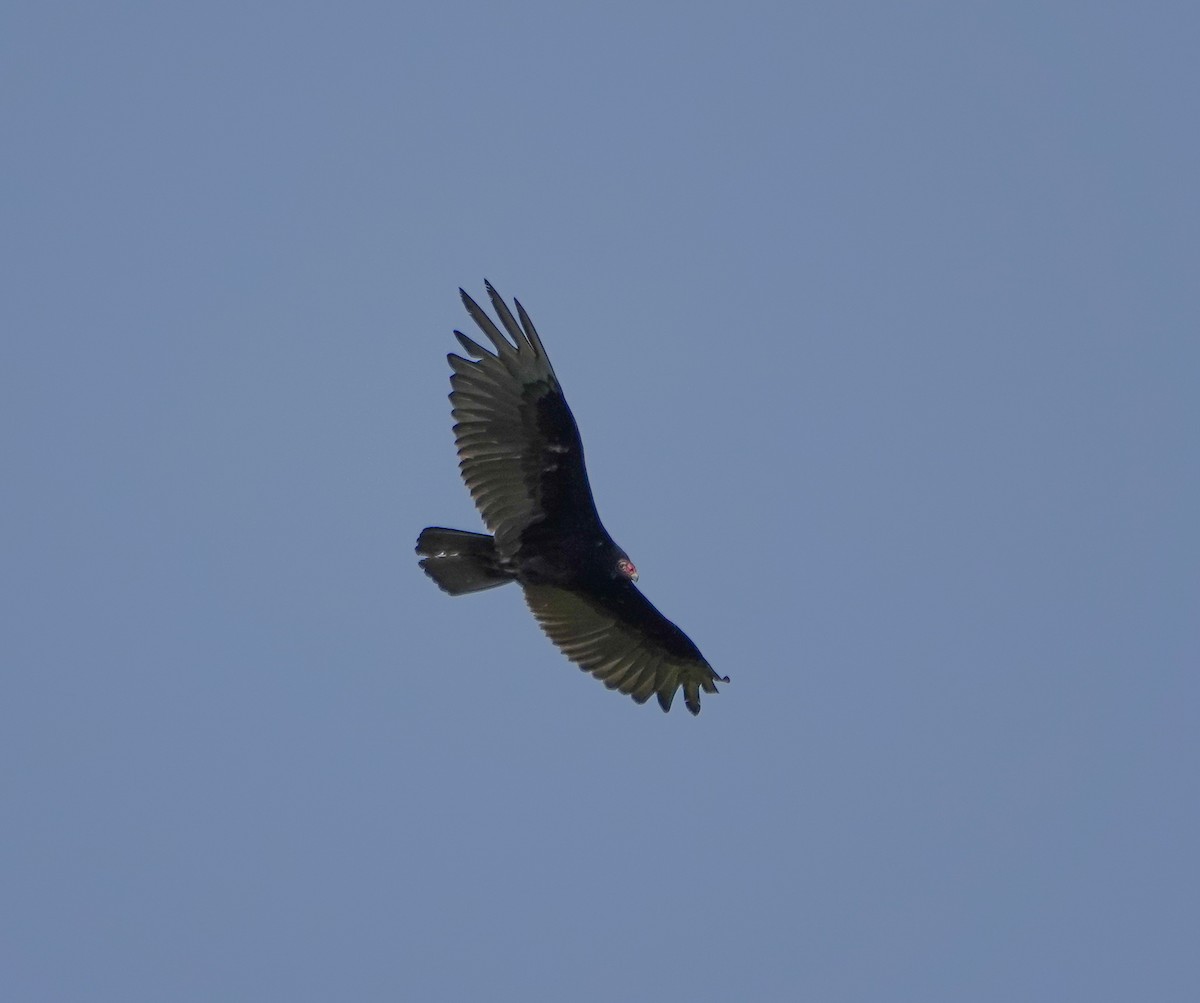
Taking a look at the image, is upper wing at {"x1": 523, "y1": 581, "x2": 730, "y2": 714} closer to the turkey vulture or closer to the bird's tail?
the turkey vulture

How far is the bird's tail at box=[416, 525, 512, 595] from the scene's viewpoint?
616 inches

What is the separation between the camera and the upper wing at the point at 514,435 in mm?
15445

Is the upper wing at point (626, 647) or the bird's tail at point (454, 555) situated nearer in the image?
the bird's tail at point (454, 555)

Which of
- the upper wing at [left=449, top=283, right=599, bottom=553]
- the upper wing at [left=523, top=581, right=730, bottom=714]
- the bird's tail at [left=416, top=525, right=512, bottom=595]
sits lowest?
the upper wing at [left=523, top=581, right=730, bottom=714]

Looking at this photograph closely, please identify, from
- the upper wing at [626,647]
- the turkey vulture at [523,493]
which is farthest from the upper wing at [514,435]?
the upper wing at [626,647]

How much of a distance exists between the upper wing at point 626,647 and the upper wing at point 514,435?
80cm

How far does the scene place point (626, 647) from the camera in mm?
16281

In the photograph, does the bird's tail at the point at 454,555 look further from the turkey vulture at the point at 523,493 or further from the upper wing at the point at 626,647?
the upper wing at the point at 626,647

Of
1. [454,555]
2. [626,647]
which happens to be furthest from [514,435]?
[626,647]

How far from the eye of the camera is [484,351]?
50.9 feet

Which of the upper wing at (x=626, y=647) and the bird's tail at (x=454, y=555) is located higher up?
the bird's tail at (x=454, y=555)

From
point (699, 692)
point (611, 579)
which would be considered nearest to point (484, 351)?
point (611, 579)

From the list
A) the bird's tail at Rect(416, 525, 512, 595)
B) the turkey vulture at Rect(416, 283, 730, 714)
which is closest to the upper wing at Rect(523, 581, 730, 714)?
the turkey vulture at Rect(416, 283, 730, 714)

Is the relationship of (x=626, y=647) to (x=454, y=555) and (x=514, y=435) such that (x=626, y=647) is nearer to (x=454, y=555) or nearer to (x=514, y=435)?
(x=454, y=555)
